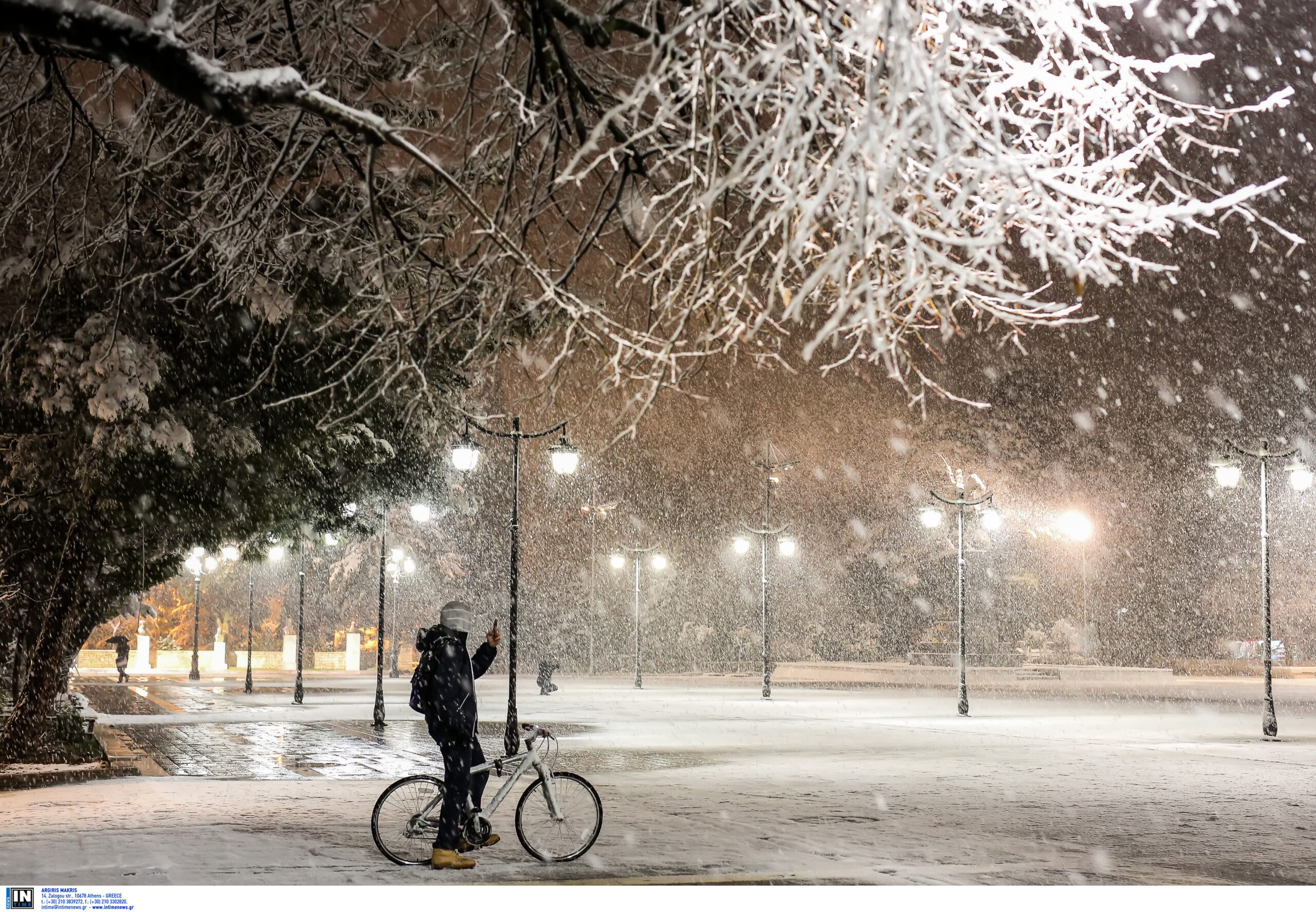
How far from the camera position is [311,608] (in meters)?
74.9

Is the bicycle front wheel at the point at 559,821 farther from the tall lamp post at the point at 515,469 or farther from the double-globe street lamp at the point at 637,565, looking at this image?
the double-globe street lamp at the point at 637,565

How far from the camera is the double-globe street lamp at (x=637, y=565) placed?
47.2 meters

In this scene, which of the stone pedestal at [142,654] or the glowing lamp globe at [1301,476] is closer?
the glowing lamp globe at [1301,476]

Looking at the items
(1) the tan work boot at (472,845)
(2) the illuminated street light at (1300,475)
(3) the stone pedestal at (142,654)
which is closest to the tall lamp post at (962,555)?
(2) the illuminated street light at (1300,475)

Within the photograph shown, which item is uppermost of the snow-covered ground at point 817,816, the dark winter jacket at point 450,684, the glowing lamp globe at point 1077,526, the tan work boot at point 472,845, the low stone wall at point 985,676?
the glowing lamp globe at point 1077,526

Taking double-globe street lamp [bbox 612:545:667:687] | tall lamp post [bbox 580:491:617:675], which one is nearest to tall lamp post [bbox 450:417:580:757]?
double-globe street lamp [bbox 612:545:667:687]

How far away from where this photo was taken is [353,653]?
70.4m

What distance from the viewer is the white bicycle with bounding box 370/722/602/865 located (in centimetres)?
926

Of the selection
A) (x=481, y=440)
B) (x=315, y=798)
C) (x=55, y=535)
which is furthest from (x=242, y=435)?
(x=481, y=440)

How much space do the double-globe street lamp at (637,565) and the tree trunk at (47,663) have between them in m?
28.8

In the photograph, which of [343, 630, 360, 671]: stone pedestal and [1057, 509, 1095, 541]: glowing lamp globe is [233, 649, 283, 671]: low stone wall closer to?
[343, 630, 360, 671]: stone pedestal

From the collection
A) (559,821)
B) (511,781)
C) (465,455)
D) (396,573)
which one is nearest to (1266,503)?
(465,455)

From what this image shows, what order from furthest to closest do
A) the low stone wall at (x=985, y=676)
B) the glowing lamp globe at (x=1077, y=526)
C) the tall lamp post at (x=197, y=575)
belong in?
the tall lamp post at (x=197, y=575) < the glowing lamp globe at (x=1077, y=526) < the low stone wall at (x=985, y=676)

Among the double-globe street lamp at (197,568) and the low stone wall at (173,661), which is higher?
the double-globe street lamp at (197,568)
